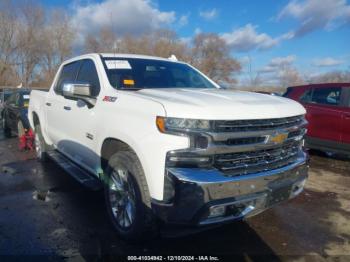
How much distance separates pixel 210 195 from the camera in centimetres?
275

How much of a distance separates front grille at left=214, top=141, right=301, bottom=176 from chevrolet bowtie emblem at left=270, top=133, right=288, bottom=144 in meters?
0.08

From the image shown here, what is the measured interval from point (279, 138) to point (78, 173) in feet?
8.74

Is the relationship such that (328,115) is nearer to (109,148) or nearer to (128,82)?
(128,82)

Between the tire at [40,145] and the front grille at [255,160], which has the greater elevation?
the front grille at [255,160]

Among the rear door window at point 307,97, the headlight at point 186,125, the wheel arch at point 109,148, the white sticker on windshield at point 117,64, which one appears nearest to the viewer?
the headlight at point 186,125

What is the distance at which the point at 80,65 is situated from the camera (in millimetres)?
5016

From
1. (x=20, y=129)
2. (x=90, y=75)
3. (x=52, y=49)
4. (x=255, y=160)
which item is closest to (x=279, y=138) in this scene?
(x=255, y=160)

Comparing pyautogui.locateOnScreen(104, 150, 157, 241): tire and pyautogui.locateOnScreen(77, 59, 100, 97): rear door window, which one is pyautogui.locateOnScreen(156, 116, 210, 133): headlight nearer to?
pyautogui.locateOnScreen(104, 150, 157, 241): tire

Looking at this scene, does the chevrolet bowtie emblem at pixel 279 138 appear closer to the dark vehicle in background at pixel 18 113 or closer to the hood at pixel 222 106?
the hood at pixel 222 106

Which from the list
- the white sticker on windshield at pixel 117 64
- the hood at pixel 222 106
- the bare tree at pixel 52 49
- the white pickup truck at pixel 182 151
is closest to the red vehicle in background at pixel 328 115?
the white pickup truck at pixel 182 151

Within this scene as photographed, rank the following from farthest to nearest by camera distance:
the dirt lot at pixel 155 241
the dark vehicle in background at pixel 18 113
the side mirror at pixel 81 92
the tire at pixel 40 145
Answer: the dark vehicle in background at pixel 18 113 < the tire at pixel 40 145 < the side mirror at pixel 81 92 < the dirt lot at pixel 155 241

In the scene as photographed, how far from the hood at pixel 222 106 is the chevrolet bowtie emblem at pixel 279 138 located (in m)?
0.18

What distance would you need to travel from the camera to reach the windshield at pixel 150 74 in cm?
416

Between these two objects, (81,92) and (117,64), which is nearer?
(81,92)
